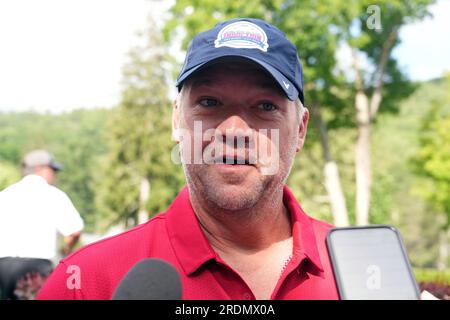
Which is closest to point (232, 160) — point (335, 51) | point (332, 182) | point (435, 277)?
point (435, 277)

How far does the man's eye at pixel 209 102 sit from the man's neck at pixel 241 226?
0.35 metres

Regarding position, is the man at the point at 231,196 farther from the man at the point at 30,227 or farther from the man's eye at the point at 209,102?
the man at the point at 30,227

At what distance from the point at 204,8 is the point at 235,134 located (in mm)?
20345

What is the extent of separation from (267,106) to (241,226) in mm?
441

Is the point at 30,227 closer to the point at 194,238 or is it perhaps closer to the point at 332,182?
the point at 194,238

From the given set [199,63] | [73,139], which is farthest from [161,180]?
[73,139]

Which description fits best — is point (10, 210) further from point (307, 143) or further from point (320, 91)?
point (307, 143)

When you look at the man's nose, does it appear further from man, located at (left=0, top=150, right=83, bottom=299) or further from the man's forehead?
man, located at (left=0, top=150, right=83, bottom=299)

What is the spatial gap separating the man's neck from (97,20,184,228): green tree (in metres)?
39.5

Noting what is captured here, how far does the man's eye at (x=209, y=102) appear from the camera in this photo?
6.10 feet

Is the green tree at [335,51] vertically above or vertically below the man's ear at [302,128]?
above

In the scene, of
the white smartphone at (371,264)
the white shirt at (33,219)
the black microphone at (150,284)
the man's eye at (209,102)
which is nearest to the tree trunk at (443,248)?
the white shirt at (33,219)

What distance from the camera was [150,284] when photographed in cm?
88

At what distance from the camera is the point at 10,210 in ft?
14.7
